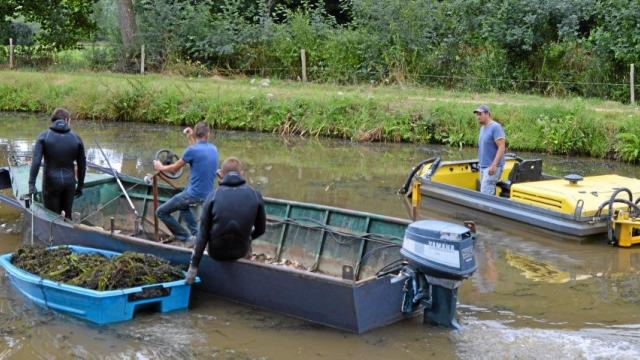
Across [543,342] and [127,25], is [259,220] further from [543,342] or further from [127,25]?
[127,25]

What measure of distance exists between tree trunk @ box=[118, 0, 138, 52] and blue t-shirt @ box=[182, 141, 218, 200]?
70.6 feet

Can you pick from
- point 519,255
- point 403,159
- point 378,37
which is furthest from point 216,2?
point 519,255

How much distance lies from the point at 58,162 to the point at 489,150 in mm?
5974

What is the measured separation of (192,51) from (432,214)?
17.7 meters

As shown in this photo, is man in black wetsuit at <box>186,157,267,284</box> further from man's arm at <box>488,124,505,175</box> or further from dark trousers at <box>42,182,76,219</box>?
man's arm at <box>488,124,505,175</box>

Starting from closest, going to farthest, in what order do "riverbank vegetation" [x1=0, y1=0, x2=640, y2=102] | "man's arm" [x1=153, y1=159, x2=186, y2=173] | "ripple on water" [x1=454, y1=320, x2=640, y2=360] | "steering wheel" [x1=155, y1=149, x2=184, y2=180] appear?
"ripple on water" [x1=454, y1=320, x2=640, y2=360], "man's arm" [x1=153, y1=159, x2=186, y2=173], "steering wheel" [x1=155, y1=149, x2=184, y2=180], "riverbank vegetation" [x1=0, y1=0, x2=640, y2=102]

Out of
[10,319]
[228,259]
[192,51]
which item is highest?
[192,51]

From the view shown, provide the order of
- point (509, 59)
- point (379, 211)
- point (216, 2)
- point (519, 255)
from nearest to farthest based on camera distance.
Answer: point (519, 255), point (379, 211), point (509, 59), point (216, 2)

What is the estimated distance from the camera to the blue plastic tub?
793cm

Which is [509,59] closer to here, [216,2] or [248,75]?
[248,75]

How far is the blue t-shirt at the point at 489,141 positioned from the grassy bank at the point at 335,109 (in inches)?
251

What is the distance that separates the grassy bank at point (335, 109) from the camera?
18.3 m

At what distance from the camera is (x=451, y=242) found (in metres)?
7.39

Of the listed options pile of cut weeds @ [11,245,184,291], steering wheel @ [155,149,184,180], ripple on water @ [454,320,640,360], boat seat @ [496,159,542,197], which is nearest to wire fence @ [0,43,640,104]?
boat seat @ [496,159,542,197]
